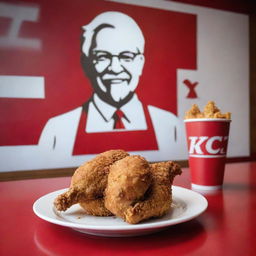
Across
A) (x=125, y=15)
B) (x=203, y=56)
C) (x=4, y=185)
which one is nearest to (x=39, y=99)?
(x=125, y=15)

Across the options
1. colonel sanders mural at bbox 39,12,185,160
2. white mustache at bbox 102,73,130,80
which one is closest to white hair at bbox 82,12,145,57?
Answer: colonel sanders mural at bbox 39,12,185,160

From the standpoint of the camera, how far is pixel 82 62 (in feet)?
9.11

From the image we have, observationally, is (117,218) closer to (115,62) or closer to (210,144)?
(210,144)

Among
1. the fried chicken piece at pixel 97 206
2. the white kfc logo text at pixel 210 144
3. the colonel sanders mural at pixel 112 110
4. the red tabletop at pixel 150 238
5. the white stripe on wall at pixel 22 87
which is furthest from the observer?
the colonel sanders mural at pixel 112 110

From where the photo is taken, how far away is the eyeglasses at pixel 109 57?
285cm

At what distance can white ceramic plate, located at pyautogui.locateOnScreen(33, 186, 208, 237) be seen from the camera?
40 cm

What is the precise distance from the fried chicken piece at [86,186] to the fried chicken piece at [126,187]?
0.03 meters

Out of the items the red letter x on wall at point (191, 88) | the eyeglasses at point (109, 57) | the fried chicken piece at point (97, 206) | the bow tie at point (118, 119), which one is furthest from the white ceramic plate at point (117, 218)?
the red letter x on wall at point (191, 88)

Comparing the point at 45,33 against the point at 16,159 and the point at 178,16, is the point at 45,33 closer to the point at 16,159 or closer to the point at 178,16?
the point at 16,159

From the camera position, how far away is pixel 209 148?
2.60ft

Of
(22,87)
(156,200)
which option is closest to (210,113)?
(156,200)

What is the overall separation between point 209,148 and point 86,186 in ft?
1.41

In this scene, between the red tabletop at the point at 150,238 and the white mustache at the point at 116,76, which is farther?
the white mustache at the point at 116,76

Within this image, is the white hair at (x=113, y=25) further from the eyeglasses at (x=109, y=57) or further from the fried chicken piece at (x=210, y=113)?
the fried chicken piece at (x=210, y=113)
